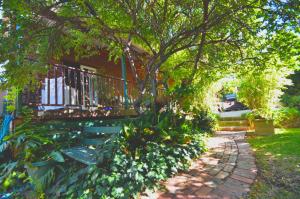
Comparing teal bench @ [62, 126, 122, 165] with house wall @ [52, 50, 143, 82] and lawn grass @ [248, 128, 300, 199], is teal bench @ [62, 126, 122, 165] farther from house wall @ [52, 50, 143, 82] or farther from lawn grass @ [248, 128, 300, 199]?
house wall @ [52, 50, 143, 82]

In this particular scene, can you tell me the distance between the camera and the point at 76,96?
5.28 m

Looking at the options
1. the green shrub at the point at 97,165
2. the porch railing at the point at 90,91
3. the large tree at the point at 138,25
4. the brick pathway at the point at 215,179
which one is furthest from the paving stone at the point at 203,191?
the porch railing at the point at 90,91

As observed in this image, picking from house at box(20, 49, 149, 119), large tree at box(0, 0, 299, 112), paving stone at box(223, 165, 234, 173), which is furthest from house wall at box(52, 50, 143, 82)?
paving stone at box(223, 165, 234, 173)

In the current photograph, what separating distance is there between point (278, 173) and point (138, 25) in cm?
374

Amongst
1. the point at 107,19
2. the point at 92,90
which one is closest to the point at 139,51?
the point at 92,90

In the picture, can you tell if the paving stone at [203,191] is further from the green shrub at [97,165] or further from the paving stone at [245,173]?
the paving stone at [245,173]

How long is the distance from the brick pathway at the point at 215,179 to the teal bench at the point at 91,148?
102 centimetres

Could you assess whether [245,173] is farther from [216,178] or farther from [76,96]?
[76,96]

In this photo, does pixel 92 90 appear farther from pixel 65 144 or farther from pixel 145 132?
pixel 145 132

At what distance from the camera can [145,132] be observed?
381 centimetres

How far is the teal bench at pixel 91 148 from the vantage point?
308 centimetres

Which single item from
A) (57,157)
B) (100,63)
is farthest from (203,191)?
(100,63)

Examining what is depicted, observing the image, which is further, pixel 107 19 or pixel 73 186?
pixel 107 19

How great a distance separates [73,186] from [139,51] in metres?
7.21
